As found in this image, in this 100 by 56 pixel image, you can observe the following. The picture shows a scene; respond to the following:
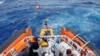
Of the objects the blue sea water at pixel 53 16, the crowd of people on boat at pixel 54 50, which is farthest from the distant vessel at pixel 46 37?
the blue sea water at pixel 53 16

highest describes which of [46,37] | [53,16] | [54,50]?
[46,37]

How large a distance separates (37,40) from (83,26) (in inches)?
306

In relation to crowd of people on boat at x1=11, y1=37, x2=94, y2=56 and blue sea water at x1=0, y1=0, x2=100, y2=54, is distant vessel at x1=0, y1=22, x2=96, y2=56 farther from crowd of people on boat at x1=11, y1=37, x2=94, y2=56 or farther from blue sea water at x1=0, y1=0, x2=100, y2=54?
blue sea water at x1=0, y1=0, x2=100, y2=54

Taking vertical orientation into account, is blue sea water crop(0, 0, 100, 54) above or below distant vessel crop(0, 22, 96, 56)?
below

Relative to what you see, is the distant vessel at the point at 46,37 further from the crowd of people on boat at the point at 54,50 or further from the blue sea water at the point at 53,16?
the blue sea water at the point at 53,16

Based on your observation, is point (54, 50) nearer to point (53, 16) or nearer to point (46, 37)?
point (46, 37)

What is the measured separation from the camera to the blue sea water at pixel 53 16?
17.6 meters

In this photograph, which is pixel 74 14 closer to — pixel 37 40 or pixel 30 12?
pixel 30 12

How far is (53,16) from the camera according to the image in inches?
793

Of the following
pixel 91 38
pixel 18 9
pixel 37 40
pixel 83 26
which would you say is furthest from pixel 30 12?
pixel 37 40

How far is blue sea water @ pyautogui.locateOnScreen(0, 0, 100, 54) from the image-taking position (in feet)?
57.7

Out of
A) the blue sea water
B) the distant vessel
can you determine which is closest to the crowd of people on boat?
the distant vessel

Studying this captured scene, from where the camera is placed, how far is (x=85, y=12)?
67.7ft

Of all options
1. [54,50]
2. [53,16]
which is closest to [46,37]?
[54,50]
